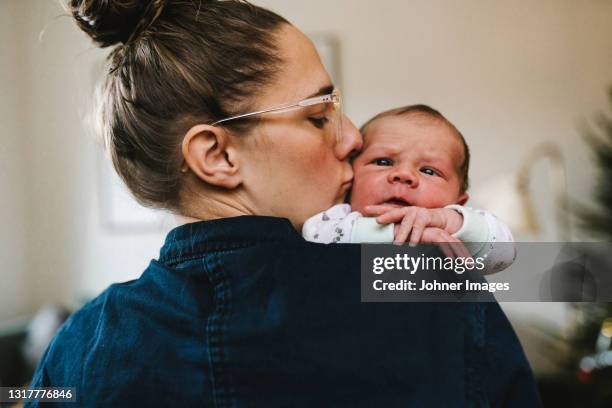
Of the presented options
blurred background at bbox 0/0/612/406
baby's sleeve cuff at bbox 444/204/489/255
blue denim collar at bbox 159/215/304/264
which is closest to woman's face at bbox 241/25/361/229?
blue denim collar at bbox 159/215/304/264

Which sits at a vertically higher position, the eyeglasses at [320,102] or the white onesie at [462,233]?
the eyeglasses at [320,102]

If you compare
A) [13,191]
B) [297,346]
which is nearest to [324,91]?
[297,346]

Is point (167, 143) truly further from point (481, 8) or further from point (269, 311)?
point (481, 8)

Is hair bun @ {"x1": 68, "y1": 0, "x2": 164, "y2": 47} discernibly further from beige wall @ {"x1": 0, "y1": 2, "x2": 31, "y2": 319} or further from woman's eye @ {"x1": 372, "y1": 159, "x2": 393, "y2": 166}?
beige wall @ {"x1": 0, "y1": 2, "x2": 31, "y2": 319}

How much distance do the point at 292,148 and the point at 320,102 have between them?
0.09 m

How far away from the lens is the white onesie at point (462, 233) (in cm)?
79

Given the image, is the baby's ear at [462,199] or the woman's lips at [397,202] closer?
the woman's lips at [397,202]

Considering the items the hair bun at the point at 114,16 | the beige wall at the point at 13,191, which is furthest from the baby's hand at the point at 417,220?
the beige wall at the point at 13,191

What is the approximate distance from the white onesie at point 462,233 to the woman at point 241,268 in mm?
33

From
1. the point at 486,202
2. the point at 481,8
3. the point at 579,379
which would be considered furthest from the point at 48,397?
the point at 481,8

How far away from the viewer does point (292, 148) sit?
80 cm

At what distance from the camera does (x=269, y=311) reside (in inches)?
23.8

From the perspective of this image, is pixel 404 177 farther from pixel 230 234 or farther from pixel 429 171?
pixel 230 234

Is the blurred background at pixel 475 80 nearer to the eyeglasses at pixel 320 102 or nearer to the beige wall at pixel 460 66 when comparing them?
the beige wall at pixel 460 66
